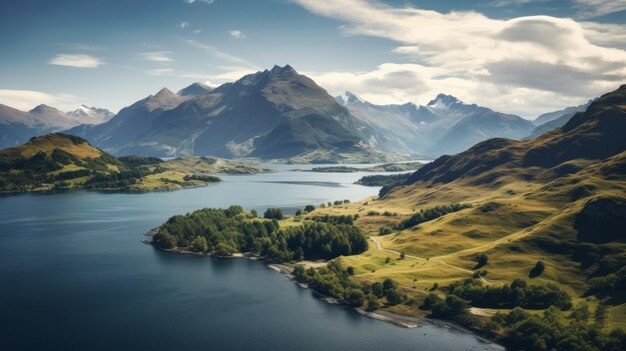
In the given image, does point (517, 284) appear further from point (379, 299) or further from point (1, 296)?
point (1, 296)

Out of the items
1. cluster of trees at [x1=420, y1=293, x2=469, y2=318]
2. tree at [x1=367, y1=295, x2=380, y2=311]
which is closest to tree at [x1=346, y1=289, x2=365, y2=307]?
tree at [x1=367, y1=295, x2=380, y2=311]

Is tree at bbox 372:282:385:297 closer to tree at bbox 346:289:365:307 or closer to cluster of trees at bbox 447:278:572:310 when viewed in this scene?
tree at bbox 346:289:365:307

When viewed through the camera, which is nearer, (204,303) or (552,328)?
(552,328)

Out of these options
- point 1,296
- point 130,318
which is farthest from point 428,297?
point 1,296

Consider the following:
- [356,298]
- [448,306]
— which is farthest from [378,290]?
[448,306]

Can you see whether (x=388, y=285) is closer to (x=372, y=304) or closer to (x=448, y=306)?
(x=372, y=304)
